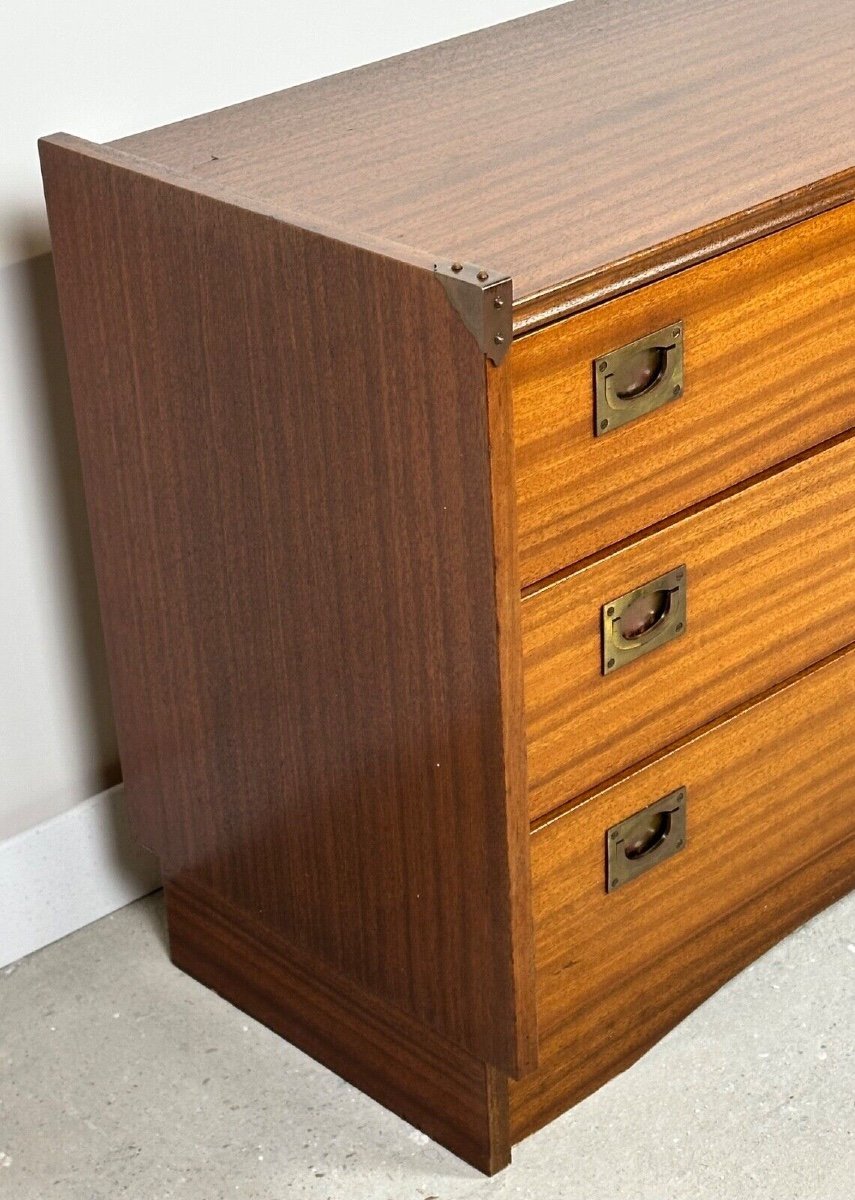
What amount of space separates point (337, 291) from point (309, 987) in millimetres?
715

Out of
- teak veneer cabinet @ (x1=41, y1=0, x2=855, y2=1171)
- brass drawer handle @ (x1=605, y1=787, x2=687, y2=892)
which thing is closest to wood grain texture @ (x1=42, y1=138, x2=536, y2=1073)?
teak veneer cabinet @ (x1=41, y1=0, x2=855, y2=1171)

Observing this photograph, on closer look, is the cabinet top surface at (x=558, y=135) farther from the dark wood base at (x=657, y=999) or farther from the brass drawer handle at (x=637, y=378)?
the dark wood base at (x=657, y=999)

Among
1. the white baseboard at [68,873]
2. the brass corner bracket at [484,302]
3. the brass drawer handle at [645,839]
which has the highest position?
the brass corner bracket at [484,302]

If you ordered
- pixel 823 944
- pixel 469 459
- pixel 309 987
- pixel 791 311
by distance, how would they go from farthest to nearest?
pixel 823 944, pixel 309 987, pixel 791 311, pixel 469 459

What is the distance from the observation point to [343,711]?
1.55m

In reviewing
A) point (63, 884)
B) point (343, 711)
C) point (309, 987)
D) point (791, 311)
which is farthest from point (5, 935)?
point (791, 311)

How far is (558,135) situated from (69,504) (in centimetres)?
61

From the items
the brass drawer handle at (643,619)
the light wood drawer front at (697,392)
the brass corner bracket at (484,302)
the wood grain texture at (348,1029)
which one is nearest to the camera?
the brass corner bracket at (484,302)

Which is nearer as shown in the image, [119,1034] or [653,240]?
[653,240]

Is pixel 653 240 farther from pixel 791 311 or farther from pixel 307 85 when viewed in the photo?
pixel 307 85

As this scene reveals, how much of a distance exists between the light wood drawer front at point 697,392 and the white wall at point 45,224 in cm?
61

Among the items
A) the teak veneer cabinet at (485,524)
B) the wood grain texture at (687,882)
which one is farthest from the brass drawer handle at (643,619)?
the wood grain texture at (687,882)

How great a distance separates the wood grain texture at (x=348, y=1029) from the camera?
165 centimetres

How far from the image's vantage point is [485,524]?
1341 millimetres
